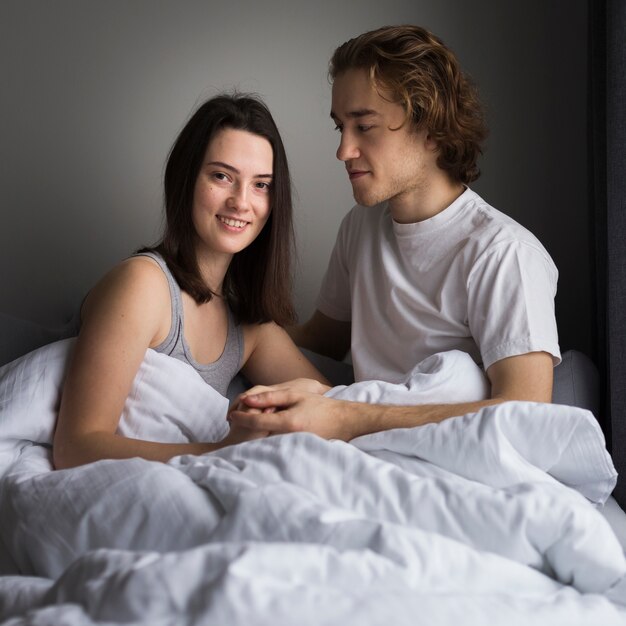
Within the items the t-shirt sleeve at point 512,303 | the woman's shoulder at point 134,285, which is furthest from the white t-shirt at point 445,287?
the woman's shoulder at point 134,285

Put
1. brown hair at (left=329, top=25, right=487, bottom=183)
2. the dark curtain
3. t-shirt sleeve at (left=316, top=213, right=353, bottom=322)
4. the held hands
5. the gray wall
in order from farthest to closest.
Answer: the gray wall → t-shirt sleeve at (left=316, top=213, right=353, bottom=322) → brown hair at (left=329, top=25, right=487, bottom=183) → the dark curtain → the held hands

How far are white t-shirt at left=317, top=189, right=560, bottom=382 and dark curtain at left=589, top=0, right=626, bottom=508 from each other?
152 millimetres

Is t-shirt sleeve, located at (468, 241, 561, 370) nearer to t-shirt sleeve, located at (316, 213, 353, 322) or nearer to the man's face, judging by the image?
the man's face

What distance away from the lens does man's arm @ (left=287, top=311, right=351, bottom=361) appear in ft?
8.23

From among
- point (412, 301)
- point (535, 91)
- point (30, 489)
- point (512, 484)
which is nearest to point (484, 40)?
point (535, 91)

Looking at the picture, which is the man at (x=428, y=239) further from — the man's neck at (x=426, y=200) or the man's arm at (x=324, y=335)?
the man's arm at (x=324, y=335)

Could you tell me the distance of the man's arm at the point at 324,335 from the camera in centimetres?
251

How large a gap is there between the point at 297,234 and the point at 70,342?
124 cm

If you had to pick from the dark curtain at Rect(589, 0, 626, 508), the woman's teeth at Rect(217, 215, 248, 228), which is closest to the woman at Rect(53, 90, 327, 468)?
the woman's teeth at Rect(217, 215, 248, 228)

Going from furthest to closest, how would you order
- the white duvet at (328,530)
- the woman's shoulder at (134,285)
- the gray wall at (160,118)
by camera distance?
the gray wall at (160,118), the woman's shoulder at (134,285), the white duvet at (328,530)

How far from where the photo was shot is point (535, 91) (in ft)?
9.02

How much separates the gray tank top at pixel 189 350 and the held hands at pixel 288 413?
0.89 feet

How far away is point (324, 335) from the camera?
2.53 m

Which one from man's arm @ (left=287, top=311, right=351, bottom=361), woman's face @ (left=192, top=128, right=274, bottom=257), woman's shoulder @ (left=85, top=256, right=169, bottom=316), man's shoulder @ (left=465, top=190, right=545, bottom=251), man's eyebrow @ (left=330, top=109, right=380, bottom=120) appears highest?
man's eyebrow @ (left=330, top=109, right=380, bottom=120)
